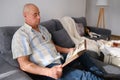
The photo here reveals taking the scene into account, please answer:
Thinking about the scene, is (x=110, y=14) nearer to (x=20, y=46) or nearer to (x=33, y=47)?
(x=33, y=47)

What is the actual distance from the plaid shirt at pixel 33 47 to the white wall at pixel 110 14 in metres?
3.65

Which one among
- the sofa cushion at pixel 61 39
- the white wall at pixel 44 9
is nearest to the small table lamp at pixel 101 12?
the white wall at pixel 44 9

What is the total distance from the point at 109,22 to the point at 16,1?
3.59 meters

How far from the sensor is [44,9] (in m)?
2.75

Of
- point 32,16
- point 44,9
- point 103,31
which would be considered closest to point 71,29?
point 44,9

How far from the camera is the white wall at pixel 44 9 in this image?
2064 mm

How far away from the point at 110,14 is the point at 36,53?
13.1 ft

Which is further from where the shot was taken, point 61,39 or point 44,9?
point 44,9

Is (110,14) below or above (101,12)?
below

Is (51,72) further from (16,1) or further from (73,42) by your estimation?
(73,42)

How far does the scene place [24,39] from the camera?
1490 mm

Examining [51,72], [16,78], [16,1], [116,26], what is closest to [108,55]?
[51,72]

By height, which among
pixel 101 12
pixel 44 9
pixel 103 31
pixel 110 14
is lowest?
pixel 103 31

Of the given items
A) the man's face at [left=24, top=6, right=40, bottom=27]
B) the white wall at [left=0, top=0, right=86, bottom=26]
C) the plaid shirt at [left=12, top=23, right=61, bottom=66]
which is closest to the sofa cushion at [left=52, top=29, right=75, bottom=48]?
the white wall at [left=0, top=0, right=86, bottom=26]
